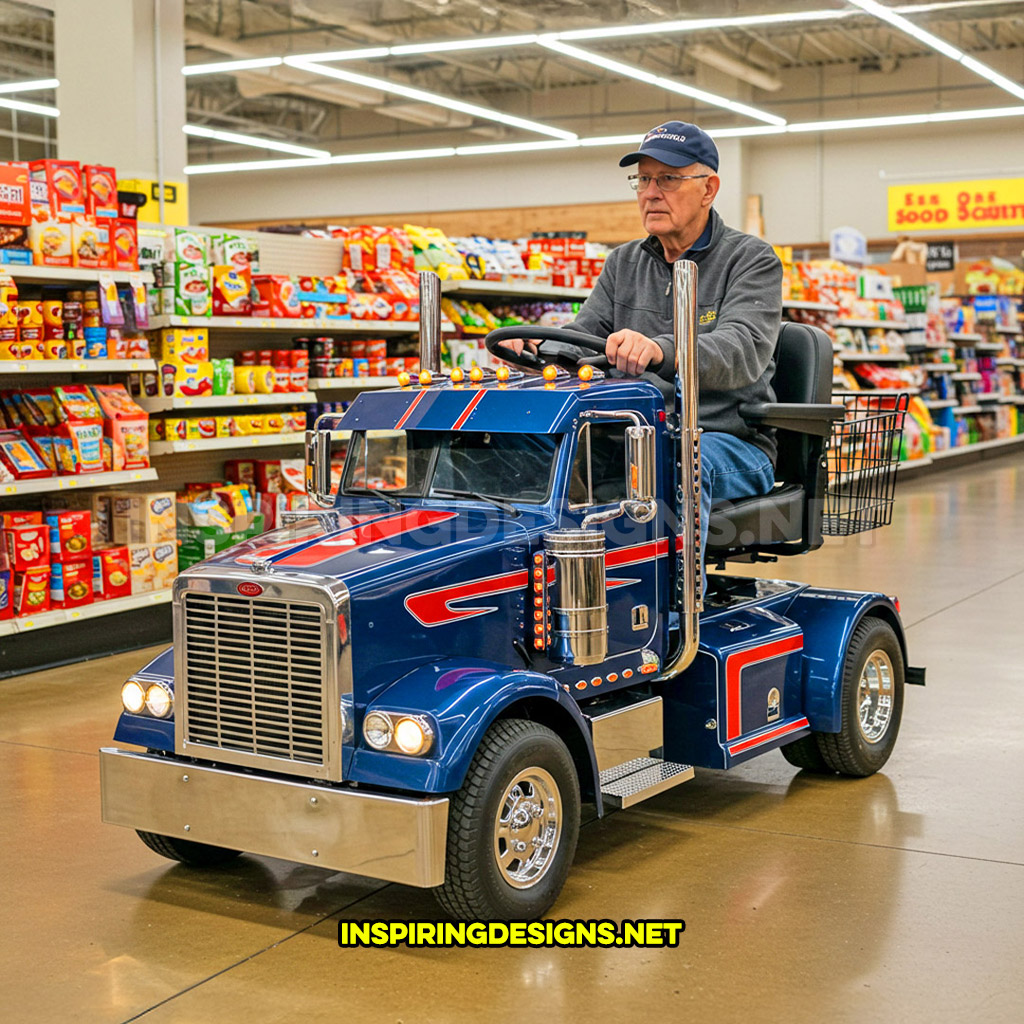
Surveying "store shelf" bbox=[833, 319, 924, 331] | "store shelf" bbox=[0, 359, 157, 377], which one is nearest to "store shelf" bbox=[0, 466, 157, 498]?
"store shelf" bbox=[0, 359, 157, 377]

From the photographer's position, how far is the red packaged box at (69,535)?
5715 millimetres

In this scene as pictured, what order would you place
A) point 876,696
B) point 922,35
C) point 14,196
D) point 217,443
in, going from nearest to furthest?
1. point 876,696
2. point 14,196
3. point 217,443
4. point 922,35

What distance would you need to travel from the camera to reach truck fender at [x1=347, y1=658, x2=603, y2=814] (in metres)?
2.73

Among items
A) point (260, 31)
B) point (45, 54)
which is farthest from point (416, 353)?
point (45, 54)

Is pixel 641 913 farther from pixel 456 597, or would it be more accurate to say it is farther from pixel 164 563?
pixel 164 563

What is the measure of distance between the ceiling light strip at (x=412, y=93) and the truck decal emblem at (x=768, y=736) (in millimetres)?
11992

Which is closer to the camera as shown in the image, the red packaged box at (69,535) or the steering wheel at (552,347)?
the steering wheel at (552,347)

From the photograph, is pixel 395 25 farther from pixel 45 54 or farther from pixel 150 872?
pixel 150 872

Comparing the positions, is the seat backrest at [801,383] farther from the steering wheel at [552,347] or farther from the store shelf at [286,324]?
the store shelf at [286,324]

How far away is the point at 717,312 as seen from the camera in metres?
3.85

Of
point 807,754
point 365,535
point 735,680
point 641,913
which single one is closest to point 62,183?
point 365,535

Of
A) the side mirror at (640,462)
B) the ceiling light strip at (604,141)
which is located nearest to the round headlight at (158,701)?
the side mirror at (640,462)

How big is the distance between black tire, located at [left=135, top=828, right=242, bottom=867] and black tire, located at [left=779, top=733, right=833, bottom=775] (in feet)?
5.64

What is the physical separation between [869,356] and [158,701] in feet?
39.0
